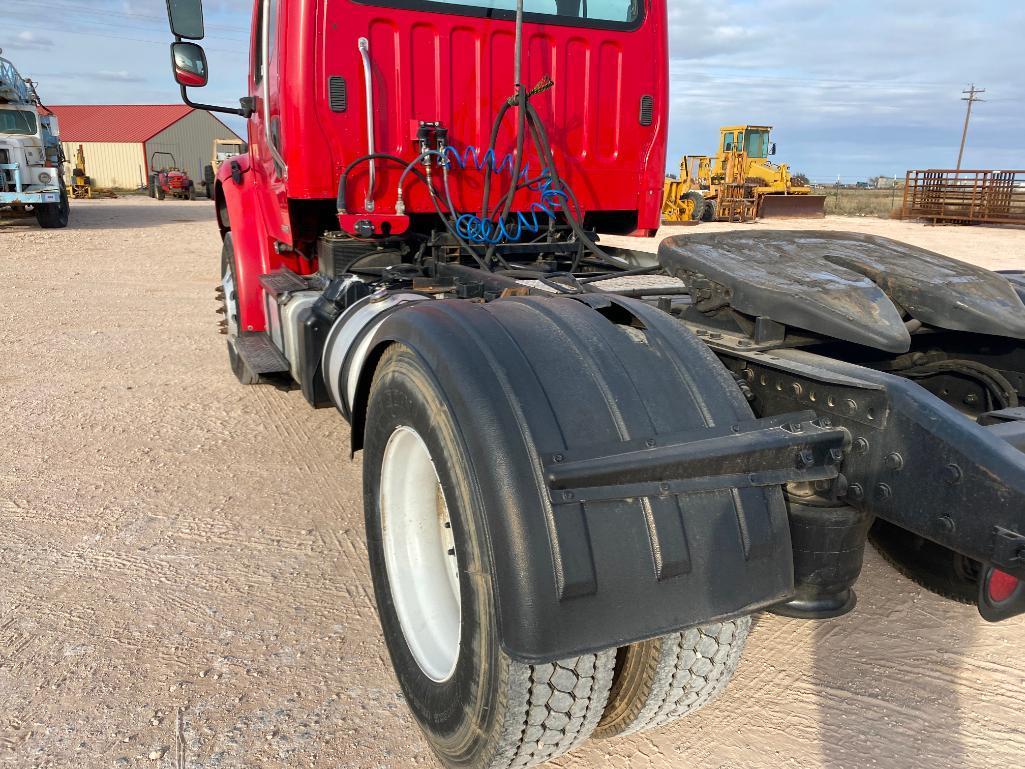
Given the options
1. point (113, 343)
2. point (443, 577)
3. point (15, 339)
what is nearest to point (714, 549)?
point (443, 577)

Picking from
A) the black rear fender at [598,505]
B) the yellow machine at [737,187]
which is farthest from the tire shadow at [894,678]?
the yellow machine at [737,187]

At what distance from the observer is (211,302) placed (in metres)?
9.52

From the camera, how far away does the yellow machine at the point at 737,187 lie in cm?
2494

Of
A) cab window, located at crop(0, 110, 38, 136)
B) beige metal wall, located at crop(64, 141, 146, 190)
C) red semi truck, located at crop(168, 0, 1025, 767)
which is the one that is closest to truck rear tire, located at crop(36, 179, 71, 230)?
cab window, located at crop(0, 110, 38, 136)

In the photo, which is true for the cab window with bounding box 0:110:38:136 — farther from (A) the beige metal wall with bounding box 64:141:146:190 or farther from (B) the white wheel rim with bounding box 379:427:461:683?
(A) the beige metal wall with bounding box 64:141:146:190

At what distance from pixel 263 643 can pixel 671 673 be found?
4.89 ft

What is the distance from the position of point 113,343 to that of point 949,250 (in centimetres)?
1568

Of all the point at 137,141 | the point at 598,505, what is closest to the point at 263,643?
the point at 598,505

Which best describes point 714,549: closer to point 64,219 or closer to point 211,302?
point 211,302

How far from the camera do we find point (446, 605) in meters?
2.33

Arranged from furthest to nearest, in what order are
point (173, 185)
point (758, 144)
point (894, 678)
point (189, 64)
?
1. point (173, 185)
2. point (758, 144)
3. point (189, 64)
4. point (894, 678)

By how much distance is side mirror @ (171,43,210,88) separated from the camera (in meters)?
4.32

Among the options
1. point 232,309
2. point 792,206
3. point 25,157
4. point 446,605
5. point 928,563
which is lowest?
point 928,563

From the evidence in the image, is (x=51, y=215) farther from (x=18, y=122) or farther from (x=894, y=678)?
(x=894, y=678)
